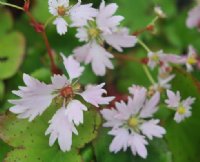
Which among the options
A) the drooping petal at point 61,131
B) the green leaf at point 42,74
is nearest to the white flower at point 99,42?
the green leaf at point 42,74

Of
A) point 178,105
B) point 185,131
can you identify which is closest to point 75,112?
point 178,105

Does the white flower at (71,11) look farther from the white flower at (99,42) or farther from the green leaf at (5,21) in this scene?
the green leaf at (5,21)

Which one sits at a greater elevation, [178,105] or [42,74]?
[42,74]

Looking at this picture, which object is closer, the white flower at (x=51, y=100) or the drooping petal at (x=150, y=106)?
the white flower at (x=51, y=100)

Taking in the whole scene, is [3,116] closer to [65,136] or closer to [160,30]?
[65,136]

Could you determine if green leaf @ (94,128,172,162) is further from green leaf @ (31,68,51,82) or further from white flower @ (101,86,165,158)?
green leaf @ (31,68,51,82)

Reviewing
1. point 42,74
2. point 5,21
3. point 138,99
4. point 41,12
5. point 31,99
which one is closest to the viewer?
point 31,99

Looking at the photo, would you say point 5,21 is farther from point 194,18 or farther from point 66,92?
point 194,18
